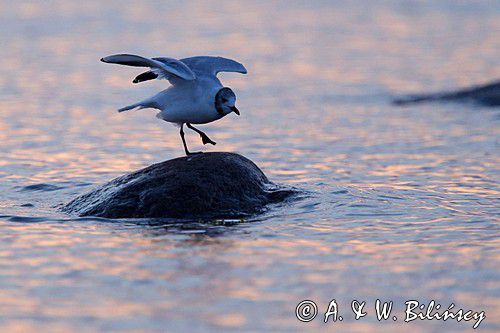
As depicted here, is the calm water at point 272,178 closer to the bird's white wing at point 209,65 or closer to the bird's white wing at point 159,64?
the bird's white wing at point 159,64

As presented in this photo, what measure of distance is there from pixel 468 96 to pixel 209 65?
9244 millimetres

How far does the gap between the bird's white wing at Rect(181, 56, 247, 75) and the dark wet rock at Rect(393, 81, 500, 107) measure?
8.35 metres

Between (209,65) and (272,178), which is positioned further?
(272,178)

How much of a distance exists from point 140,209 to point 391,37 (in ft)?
63.7

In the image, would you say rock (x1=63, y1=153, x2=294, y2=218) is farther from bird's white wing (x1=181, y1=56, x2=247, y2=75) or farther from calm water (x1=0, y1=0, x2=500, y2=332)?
bird's white wing (x1=181, y1=56, x2=247, y2=75)

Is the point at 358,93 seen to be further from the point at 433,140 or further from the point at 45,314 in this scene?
the point at 45,314

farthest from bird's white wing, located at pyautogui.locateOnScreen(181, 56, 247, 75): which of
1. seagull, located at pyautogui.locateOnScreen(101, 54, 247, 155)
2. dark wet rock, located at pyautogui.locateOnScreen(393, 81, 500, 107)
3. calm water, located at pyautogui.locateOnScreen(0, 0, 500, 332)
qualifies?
dark wet rock, located at pyautogui.locateOnScreen(393, 81, 500, 107)

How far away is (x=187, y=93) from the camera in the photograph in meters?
10.4

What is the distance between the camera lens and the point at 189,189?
10055mm

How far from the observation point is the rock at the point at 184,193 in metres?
9.97

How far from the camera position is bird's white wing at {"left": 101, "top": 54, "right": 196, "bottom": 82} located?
387 inches

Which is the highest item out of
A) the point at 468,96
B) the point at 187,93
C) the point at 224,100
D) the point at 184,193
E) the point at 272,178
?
the point at 187,93

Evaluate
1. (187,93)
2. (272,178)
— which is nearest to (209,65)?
(187,93)

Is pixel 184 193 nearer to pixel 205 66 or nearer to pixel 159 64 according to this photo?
pixel 159 64
